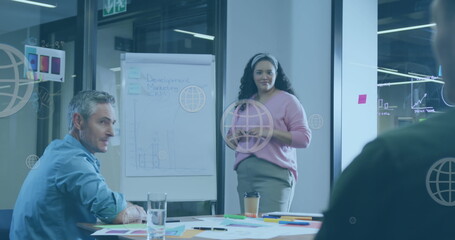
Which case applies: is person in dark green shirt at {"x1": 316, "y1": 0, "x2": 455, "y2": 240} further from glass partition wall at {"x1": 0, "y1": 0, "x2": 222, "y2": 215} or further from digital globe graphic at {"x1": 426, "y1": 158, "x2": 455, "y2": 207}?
glass partition wall at {"x1": 0, "y1": 0, "x2": 222, "y2": 215}

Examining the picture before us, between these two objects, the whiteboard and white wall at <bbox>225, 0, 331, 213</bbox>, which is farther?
white wall at <bbox>225, 0, 331, 213</bbox>

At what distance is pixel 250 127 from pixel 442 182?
2.86m

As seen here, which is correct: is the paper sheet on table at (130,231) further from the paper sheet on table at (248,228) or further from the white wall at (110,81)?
the white wall at (110,81)

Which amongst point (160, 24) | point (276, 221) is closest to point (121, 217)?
point (276, 221)

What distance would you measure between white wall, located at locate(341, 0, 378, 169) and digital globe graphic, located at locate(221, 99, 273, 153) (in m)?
1.51

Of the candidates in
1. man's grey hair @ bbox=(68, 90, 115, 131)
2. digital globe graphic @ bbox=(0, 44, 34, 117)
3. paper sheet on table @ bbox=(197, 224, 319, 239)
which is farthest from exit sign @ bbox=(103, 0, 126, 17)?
paper sheet on table @ bbox=(197, 224, 319, 239)

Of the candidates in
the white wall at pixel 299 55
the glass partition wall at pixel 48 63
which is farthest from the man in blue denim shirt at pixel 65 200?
the white wall at pixel 299 55

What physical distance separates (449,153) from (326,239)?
142 millimetres

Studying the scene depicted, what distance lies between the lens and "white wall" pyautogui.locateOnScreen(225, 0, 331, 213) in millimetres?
4730

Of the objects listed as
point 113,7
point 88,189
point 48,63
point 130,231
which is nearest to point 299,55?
point 113,7

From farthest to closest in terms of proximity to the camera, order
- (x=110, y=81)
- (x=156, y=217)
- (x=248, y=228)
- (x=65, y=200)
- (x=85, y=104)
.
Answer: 1. (x=110, y=81)
2. (x=85, y=104)
3. (x=65, y=200)
4. (x=248, y=228)
5. (x=156, y=217)

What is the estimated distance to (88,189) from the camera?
1.96 m

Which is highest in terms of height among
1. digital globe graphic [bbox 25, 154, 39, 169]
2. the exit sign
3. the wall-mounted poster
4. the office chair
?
the exit sign

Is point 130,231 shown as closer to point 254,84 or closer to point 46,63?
point 254,84
